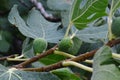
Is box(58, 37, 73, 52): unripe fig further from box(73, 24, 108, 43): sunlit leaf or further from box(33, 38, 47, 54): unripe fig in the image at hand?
box(73, 24, 108, 43): sunlit leaf

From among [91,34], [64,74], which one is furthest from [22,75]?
[91,34]

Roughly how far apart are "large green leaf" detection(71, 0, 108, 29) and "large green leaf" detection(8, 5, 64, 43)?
194 mm

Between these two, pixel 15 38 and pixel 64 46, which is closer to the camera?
pixel 64 46

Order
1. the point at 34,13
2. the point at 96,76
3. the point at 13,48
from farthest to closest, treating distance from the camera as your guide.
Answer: the point at 13,48, the point at 34,13, the point at 96,76

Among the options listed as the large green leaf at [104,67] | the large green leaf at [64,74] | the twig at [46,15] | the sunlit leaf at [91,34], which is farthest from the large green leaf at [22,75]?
the twig at [46,15]

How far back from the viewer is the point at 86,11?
3.12 feet

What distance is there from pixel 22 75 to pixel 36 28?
42cm

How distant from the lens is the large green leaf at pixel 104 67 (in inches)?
28.7

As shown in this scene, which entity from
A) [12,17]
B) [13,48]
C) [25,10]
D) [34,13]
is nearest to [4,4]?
[25,10]

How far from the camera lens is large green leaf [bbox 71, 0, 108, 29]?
910 mm

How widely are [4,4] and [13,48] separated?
0.81 feet

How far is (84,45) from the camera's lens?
1.27 m

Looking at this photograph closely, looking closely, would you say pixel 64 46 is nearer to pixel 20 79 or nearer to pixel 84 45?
pixel 20 79

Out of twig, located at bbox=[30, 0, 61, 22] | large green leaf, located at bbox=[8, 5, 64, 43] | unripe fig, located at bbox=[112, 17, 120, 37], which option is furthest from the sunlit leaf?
twig, located at bbox=[30, 0, 61, 22]
